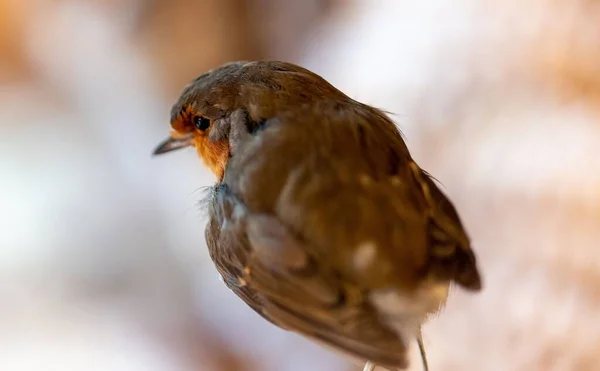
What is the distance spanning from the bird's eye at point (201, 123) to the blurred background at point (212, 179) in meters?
0.70

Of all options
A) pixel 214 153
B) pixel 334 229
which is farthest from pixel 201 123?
pixel 334 229

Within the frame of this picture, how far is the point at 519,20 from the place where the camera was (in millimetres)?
1397

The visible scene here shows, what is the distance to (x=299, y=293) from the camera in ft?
2.26

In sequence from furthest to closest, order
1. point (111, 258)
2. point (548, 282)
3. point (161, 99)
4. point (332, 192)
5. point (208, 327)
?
point (161, 99), point (111, 258), point (208, 327), point (548, 282), point (332, 192)

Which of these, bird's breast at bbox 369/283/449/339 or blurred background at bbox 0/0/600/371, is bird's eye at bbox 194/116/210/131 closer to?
bird's breast at bbox 369/283/449/339

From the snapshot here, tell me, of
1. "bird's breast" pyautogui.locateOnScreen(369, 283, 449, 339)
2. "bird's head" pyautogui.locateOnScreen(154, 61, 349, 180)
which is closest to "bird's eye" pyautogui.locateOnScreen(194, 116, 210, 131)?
"bird's head" pyautogui.locateOnScreen(154, 61, 349, 180)

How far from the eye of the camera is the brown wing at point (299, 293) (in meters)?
0.66

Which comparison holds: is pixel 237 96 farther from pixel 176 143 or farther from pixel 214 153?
pixel 176 143

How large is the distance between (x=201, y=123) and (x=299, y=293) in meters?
0.39

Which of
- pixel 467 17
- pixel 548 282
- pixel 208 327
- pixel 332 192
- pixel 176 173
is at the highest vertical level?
pixel 467 17

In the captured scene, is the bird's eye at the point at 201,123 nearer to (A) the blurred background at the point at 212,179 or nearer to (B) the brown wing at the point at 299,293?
(B) the brown wing at the point at 299,293

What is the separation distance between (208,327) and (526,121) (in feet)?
4.11

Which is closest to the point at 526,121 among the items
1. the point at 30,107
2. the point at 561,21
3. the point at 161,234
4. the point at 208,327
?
the point at 561,21

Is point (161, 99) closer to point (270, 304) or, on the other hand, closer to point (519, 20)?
point (519, 20)
